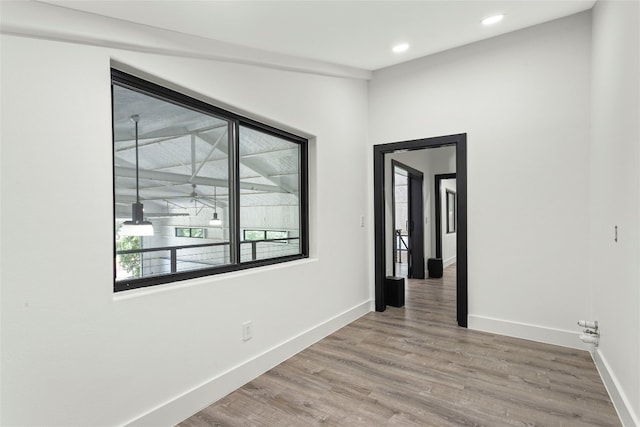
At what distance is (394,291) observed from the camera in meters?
4.28

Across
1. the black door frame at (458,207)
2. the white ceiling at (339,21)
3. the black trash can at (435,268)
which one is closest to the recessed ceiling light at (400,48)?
the white ceiling at (339,21)

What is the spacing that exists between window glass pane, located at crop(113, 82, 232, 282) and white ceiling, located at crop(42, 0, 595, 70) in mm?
456

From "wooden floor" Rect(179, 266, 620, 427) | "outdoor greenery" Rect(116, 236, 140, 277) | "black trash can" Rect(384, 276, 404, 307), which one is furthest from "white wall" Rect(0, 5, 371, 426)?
"black trash can" Rect(384, 276, 404, 307)

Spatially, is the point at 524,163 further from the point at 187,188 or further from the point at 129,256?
the point at 129,256

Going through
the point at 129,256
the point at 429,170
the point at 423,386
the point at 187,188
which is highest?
the point at 429,170

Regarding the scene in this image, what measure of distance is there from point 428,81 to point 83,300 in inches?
142

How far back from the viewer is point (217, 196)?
2.47 metres

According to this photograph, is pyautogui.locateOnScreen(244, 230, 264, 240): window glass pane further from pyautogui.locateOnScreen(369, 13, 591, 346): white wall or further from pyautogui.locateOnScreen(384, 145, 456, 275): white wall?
pyautogui.locateOnScreen(384, 145, 456, 275): white wall

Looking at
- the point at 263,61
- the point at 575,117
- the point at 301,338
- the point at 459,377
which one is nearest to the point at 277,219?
the point at 301,338

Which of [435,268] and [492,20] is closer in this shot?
[492,20]

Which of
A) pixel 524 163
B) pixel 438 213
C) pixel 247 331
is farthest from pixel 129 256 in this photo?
pixel 438 213

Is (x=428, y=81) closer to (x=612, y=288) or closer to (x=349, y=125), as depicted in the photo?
(x=349, y=125)

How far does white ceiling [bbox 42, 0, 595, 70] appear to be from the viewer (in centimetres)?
187

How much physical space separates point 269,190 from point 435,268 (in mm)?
4293
